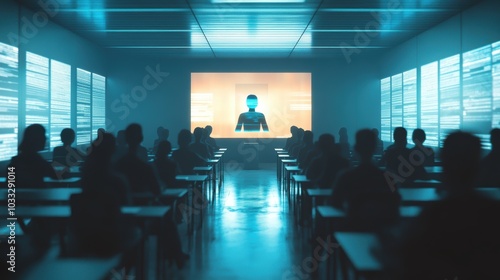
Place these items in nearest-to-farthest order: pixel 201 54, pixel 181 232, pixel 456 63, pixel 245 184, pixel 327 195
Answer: pixel 327 195
pixel 181 232
pixel 456 63
pixel 245 184
pixel 201 54

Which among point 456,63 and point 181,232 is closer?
point 181,232

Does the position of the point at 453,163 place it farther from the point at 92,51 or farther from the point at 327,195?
the point at 92,51

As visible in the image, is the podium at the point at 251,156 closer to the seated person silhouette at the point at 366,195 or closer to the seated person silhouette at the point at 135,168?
the seated person silhouette at the point at 135,168

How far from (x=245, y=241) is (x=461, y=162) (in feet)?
12.2

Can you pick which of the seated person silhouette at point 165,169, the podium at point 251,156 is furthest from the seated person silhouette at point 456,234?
the podium at point 251,156

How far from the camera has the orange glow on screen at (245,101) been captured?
15336 mm

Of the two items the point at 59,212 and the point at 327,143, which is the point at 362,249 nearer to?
the point at 59,212

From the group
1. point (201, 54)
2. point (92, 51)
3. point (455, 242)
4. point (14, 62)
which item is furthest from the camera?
point (201, 54)

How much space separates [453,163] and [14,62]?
295 inches

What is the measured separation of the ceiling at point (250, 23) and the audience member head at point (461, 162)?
6.02 m

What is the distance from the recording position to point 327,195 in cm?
405

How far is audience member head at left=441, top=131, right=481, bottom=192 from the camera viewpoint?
1.80 metres

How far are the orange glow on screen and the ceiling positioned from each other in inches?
106

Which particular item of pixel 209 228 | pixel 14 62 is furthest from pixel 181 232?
pixel 14 62
